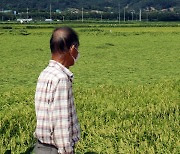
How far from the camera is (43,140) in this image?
4031 mm

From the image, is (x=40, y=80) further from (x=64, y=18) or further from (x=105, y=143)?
(x=64, y=18)

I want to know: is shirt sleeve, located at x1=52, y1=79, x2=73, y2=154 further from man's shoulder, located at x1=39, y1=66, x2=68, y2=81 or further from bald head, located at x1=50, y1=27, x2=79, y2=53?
bald head, located at x1=50, y1=27, x2=79, y2=53

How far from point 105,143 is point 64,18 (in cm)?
12697

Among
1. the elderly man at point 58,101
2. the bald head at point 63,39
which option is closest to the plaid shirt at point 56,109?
the elderly man at point 58,101

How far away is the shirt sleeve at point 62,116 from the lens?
3.84 metres

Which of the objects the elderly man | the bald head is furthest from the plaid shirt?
the bald head

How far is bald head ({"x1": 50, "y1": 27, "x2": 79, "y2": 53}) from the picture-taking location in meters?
3.94

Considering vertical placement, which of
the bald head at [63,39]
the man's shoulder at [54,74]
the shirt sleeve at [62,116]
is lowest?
the shirt sleeve at [62,116]

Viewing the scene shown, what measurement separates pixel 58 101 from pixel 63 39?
528 mm

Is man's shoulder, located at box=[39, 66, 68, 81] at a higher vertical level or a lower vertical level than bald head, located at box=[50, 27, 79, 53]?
lower

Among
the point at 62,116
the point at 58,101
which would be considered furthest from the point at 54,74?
the point at 62,116

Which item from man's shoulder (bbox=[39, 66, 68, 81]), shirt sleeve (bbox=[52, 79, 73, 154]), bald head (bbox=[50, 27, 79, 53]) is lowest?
shirt sleeve (bbox=[52, 79, 73, 154])

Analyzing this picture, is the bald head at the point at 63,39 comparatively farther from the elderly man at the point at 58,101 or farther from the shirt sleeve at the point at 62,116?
the shirt sleeve at the point at 62,116

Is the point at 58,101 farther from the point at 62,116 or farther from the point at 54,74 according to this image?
the point at 54,74
